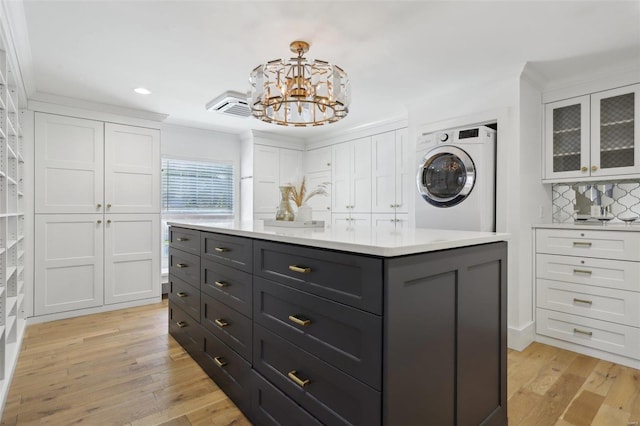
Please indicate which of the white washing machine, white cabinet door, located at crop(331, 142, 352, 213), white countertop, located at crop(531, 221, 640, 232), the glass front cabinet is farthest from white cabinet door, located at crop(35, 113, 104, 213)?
the glass front cabinet

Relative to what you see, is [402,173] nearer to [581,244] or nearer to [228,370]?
[581,244]

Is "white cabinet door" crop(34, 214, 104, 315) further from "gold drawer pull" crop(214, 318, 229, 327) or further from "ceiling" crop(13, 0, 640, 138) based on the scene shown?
"gold drawer pull" crop(214, 318, 229, 327)

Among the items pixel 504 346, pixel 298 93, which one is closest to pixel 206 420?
pixel 504 346

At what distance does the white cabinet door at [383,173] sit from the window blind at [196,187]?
214 cm

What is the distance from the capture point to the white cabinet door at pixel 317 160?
4992 mm

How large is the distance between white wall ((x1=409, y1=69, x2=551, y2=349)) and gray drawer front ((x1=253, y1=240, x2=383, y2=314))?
209cm

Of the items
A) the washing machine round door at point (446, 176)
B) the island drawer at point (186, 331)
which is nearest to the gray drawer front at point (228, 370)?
the island drawer at point (186, 331)

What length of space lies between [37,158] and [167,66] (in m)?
1.76

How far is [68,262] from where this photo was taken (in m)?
3.46

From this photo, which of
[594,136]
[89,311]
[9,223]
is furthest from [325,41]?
[89,311]

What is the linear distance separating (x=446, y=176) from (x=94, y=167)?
355 cm

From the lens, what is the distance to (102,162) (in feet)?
Result: 12.0

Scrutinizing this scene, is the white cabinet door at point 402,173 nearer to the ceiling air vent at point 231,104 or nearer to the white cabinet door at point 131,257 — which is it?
the ceiling air vent at point 231,104

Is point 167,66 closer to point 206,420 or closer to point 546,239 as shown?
point 206,420
